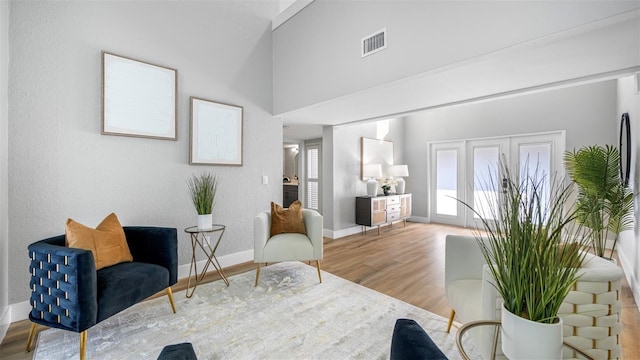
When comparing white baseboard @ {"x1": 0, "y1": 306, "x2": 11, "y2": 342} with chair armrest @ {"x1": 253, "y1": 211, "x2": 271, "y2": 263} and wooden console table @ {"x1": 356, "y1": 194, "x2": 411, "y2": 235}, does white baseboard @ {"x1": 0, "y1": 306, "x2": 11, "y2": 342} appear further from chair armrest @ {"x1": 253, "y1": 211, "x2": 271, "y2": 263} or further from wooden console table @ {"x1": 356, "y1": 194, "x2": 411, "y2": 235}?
wooden console table @ {"x1": 356, "y1": 194, "x2": 411, "y2": 235}

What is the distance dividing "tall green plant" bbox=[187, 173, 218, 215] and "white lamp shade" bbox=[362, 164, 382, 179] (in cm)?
317

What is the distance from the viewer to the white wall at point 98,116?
2.19 metres

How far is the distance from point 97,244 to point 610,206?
4.59 metres

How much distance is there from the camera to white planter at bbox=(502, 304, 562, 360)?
797mm

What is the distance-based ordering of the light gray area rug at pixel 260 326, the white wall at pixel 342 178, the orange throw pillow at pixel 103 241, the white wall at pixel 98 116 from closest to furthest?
the light gray area rug at pixel 260 326 → the orange throw pillow at pixel 103 241 → the white wall at pixel 98 116 → the white wall at pixel 342 178

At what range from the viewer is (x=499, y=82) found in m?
2.54

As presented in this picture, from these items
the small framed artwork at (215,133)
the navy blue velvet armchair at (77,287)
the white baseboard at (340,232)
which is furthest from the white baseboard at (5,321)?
the white baseboard at (340,232)

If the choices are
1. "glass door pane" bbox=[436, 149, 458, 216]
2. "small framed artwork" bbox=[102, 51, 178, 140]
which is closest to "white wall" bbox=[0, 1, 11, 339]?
"small framed artwork" bbox=[102, 51, 178, 140]

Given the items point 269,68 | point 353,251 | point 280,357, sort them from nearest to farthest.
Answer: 1. point 280,357
2. point 269,68
3. point 353,251

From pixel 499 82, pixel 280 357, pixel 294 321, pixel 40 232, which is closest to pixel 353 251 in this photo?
pixel 294 321

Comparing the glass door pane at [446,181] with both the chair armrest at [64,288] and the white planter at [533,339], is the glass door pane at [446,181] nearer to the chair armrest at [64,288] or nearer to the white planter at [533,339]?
the white planter at [533,339]

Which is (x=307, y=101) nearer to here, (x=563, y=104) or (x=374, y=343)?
(x=374, y=343)

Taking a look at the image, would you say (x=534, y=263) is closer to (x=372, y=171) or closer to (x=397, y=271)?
(x=397, y=271)

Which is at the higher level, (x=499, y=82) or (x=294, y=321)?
(x=499, y=82)
